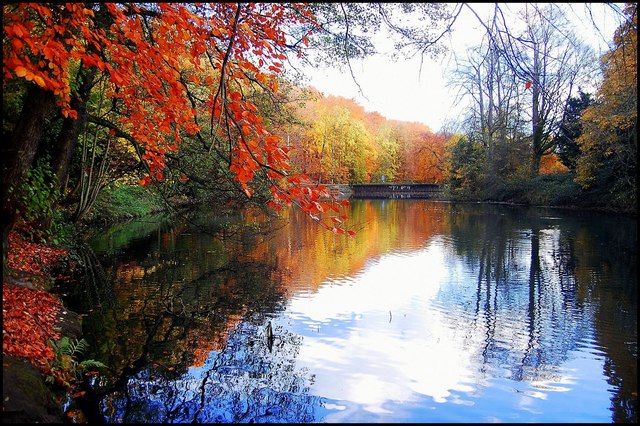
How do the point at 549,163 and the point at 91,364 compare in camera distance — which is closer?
the point at 91,364

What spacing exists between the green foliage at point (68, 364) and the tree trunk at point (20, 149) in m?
1.08

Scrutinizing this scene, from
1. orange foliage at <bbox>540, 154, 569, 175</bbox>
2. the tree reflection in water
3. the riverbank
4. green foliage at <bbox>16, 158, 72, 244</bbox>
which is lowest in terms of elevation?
the tree reflection in water

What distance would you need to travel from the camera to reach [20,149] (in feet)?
18.4

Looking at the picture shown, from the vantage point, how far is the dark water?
17.7ft

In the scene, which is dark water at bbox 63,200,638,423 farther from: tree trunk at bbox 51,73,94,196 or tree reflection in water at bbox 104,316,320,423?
tree trunk at bbox 51,73,94,196

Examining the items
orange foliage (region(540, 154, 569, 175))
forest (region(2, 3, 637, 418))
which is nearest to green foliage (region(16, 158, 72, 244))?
forest (region(2, 3, 637, 418))

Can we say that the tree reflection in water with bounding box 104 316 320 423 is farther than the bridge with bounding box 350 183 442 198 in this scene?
No

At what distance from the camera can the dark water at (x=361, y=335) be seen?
541cm

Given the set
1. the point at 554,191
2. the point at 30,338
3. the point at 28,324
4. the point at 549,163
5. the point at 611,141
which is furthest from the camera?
the point at 549,163

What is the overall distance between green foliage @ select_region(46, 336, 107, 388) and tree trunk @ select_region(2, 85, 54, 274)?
108 cm

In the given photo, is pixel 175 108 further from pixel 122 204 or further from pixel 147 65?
pixel 122 204

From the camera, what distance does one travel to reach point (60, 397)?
4.93 meters

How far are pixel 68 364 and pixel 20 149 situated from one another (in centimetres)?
248

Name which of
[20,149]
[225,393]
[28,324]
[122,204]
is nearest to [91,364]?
[28,324]
